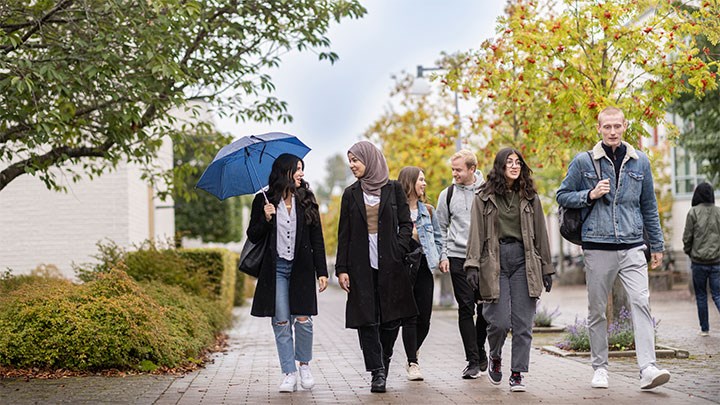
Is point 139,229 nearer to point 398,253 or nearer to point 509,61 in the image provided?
point 509,61

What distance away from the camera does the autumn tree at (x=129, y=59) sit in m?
10.1

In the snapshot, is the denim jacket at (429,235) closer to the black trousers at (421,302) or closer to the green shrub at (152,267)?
the black trousers at (421,302)

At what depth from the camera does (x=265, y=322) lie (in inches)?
813

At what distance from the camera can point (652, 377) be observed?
806cm

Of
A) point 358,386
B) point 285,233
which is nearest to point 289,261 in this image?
point 285,233

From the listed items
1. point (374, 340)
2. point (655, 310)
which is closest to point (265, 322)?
point (655, 310)

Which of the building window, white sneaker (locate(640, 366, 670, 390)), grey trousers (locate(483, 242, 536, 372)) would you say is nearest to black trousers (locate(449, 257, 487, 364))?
grey trousers (locate(483, 242, 536, 372))

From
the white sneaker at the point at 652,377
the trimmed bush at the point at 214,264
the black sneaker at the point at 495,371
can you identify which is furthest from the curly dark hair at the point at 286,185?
the trimmed bush at the point at 214,264

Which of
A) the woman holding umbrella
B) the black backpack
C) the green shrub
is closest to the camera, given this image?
the black backpack

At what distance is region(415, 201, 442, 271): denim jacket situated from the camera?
9297 millimetres

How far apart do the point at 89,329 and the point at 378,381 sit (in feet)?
10.4

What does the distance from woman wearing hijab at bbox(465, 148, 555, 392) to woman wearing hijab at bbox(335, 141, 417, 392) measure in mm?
600

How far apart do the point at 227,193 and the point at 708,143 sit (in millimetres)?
17198

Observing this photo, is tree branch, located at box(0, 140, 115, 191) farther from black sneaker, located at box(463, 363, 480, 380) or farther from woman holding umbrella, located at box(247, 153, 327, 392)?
black sneaker, located at box(463, 363, 480, 380)
